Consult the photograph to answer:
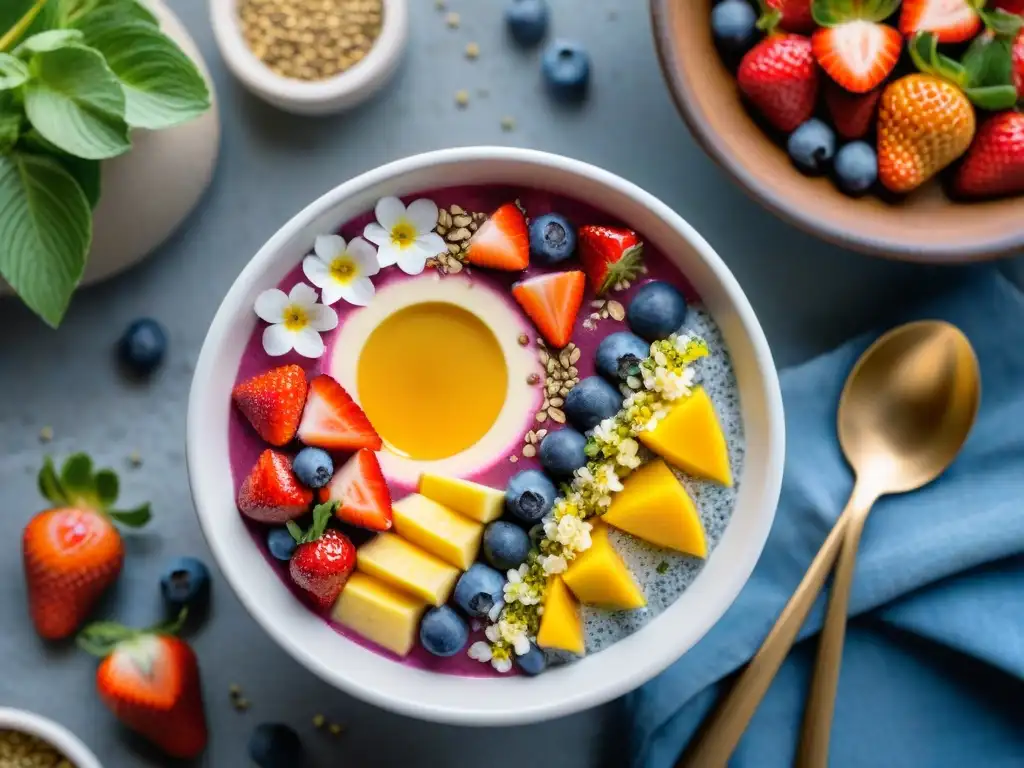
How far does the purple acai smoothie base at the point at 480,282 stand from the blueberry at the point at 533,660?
38mm

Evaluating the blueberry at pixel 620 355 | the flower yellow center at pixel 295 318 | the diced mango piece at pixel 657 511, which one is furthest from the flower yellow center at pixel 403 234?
the diced mango piece at pixel 657 511

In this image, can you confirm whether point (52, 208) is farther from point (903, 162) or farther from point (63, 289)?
point (903, 162)

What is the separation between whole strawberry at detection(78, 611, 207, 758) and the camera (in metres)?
1.18

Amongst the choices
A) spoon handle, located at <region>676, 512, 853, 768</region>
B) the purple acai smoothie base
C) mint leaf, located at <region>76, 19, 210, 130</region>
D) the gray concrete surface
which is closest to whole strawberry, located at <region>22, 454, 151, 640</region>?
the gray concrete surface

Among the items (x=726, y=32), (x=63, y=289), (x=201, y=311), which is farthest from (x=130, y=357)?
(x=726, y=32)

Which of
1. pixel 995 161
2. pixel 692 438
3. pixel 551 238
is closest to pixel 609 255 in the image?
pixel 551 238

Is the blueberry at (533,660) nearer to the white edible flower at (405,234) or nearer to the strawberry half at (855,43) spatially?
the white edible flower at (405,234)

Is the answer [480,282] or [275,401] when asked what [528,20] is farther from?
[275,401]

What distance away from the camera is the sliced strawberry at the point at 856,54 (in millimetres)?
1087

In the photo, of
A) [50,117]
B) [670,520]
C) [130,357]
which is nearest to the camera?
[50,117]

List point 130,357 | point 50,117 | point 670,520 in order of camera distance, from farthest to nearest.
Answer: point 130,357, point 670,520, point 50,117

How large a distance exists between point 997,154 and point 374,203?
621mm

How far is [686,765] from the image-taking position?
116 cm

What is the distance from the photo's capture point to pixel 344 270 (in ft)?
3.59
